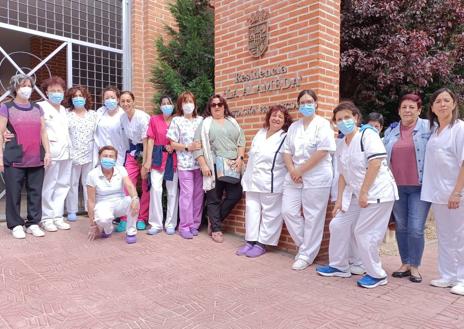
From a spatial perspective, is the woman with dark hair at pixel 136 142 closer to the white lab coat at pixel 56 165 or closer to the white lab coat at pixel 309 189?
the white lab coat at pixel 56 165

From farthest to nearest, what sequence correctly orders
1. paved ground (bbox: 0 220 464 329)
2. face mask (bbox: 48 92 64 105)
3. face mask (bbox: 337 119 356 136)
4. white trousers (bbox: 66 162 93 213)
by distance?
white trousers (bbox: 66 162 93 213) → face mask (bbox: 48 92 64 105) → face mask (bbox: 337 119 356 136) → paved ground (bbox: 0 220 464 329)

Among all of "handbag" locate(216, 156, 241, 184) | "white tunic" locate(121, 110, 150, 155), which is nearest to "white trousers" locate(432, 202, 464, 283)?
"handbag" locate(216, 156, 241, 184)

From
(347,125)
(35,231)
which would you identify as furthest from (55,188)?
(347,125)

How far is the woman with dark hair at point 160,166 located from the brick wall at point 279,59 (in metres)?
0.85

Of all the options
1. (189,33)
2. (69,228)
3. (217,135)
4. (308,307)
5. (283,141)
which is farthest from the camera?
(189,33)

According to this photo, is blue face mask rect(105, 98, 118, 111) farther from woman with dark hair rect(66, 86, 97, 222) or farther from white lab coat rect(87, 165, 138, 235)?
white lab coat rect(87, 165, 138, 235)

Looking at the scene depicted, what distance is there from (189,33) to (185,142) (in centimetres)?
263

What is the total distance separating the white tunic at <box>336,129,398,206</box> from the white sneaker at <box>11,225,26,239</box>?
3.78 meters

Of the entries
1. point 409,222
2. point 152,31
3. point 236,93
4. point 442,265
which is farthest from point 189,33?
point 442,265

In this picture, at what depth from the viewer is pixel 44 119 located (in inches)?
202

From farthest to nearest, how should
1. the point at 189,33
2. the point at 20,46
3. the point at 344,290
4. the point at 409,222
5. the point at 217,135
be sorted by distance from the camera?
the point at 20,46 → the point at 189,33 → the point at 217,135 → the point at 409,222 → the point at 344,290

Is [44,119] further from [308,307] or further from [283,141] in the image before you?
[308,307]

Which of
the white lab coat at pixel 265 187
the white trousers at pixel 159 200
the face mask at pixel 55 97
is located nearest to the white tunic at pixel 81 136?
the face mask at pixel 55 97

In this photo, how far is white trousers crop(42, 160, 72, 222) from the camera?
5.26 meters
